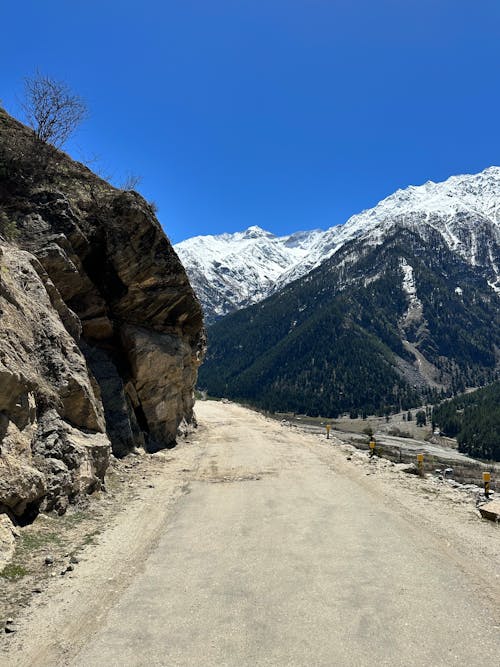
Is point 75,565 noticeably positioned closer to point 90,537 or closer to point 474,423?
point 90,537

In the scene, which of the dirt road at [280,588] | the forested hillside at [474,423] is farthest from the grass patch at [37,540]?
the forested hillside at [474,423]

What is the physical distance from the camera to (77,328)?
18.6 metres

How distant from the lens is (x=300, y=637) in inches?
259

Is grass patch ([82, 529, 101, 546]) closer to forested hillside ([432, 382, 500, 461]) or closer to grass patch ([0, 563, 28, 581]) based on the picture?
grass patch ([0, 563, 28, 581])

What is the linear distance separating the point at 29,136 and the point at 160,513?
2101 cm

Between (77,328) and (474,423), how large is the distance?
160808mm

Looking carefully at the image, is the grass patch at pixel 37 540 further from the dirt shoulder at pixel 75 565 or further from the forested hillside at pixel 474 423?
the forested hillside at pixel 474 423

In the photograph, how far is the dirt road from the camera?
20.6ft

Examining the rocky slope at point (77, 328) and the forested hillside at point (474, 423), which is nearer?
the rocky slope at point (77, 328)

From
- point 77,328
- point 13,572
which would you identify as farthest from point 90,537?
point 77,328

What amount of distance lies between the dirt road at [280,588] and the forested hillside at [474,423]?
5142 inches

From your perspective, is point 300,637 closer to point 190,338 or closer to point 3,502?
point 3,502

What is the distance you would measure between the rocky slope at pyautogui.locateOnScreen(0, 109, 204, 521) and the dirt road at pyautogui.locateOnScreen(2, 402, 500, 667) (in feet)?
9.20

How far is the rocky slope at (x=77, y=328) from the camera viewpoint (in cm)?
1195
